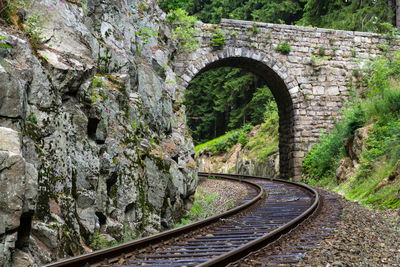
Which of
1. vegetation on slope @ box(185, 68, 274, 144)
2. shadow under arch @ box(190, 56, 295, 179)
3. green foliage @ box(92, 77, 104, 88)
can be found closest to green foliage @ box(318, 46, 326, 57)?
shadow under arch @ box(190, 56, 295, 179)

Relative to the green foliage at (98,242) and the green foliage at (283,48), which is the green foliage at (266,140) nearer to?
the green foliage at (283,48)

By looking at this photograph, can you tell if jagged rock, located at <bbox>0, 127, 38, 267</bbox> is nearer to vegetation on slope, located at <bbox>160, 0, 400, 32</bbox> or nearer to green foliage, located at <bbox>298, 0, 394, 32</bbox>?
vegetation on slope, located at <bbox>160, 0, 400, 32</bbox>

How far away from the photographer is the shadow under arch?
19.0 meters

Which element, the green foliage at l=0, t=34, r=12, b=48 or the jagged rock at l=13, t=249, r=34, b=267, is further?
the green foliage at l=0, t=34, r=12, b=48

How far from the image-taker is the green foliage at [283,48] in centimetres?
1878

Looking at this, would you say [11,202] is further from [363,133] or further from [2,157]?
[363,133]

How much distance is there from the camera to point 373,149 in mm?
12320

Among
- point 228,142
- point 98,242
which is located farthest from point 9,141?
point 228,142

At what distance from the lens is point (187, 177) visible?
10.5 metres

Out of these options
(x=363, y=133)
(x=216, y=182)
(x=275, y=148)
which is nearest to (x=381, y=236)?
(x=363, y=133)

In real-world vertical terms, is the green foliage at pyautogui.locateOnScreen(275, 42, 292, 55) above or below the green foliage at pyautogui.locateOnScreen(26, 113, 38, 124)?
above

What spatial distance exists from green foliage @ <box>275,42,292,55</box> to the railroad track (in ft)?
34.5

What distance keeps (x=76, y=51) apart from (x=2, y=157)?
3.13 m

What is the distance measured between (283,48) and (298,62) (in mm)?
1030
